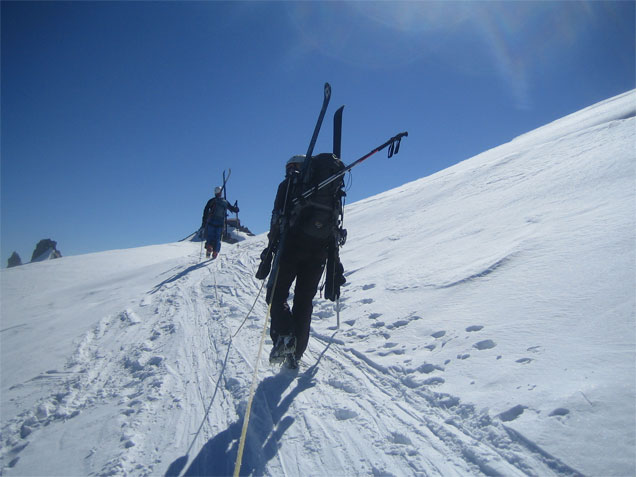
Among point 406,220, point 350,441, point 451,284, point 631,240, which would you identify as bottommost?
point 350,441

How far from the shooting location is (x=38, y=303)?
23.2ft

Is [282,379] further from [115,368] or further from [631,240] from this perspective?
[631,240]

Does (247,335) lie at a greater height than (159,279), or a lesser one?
lesser

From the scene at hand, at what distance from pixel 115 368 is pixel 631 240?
592 centimetres

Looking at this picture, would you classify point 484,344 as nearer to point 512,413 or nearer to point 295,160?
point 512,413

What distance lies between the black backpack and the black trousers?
0.48 ft

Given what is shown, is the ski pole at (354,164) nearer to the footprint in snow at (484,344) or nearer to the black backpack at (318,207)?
the black backpack at (318,207)

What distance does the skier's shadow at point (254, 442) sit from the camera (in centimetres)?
209

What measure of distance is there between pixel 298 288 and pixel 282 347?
62 cm

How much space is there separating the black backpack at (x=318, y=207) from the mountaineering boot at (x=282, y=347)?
106cm

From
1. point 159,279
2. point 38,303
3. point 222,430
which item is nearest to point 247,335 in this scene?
point 222,430

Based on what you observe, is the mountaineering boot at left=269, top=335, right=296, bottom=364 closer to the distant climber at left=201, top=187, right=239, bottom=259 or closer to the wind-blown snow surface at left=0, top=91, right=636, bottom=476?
the wind-blown snow surface at left=0, top=91, right=636, bottom=476

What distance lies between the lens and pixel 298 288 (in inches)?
134

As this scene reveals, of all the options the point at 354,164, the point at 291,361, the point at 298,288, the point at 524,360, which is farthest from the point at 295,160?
the point at 524,360
